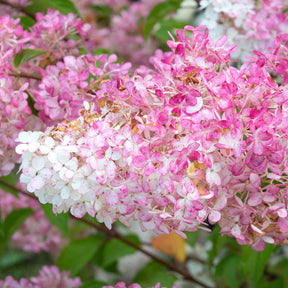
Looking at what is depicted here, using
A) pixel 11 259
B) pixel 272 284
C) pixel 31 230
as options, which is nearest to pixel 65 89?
pixel 272 284

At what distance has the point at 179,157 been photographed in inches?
21.9

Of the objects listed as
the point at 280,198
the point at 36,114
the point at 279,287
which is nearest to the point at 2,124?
the point at 36,114

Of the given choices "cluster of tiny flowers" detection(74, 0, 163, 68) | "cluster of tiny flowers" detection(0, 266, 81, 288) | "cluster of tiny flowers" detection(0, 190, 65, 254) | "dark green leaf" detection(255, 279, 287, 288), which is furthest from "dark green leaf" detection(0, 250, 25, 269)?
"dark green leaf" detection(255, 279, 287, 288)

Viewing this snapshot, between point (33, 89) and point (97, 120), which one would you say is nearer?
point (97, 120)

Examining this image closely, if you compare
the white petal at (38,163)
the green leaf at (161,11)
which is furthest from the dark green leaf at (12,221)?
the white petal at (38,163)

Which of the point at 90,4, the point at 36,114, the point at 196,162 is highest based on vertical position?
the point at 196,162

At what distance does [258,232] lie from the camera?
60cm

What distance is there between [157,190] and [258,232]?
154mm

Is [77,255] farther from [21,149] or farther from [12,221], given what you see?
[21,149]

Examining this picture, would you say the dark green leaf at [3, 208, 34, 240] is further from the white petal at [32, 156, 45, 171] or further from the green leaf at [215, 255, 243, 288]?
the white petal at [32, 156, 45, 171]

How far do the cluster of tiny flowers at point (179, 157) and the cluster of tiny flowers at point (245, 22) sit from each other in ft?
1.00

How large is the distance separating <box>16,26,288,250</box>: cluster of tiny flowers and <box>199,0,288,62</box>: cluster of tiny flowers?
0.31 metres

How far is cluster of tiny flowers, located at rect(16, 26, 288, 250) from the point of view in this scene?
1.83ft

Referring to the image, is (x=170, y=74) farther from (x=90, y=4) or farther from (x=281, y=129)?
(x=90, y=4)
